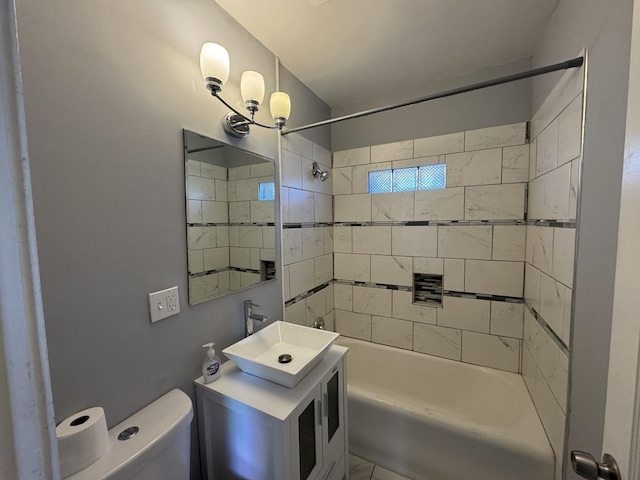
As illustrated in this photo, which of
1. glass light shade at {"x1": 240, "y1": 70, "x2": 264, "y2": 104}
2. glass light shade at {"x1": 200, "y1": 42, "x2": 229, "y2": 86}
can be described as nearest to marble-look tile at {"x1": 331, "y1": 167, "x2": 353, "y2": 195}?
glass light shade at {"x1": 240, "y1": 70, "x2": 264, "y2": 104}

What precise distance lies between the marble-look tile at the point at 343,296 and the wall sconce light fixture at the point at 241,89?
1587mm

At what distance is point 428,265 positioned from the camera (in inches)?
84.0

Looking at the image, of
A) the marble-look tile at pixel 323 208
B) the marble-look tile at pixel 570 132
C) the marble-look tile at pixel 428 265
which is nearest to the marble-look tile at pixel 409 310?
the marble-look tile at pixel 428 265

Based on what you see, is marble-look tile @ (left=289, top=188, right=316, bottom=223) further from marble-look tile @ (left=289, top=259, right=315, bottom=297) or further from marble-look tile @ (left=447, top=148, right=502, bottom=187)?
marble-look tile @ (left=447, top=148, right=502, bottom=187)

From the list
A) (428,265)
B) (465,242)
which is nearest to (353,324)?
(428,265)

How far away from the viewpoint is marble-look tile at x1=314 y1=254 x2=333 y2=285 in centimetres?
224

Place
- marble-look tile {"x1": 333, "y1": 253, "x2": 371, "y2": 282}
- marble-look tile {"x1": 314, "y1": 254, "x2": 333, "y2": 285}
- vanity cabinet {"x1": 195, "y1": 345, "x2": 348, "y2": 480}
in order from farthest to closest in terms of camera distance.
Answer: marble-look tile {"x1": 333, "y1": 253, "x2": 371, "y2": 282}, marble-look tile {"x1": 314, "y1": 254, "x2": 333, "y2": 285}, vanity cabinet {"x1": 195, "y1": 345, "x2": 348, "y2": 480}

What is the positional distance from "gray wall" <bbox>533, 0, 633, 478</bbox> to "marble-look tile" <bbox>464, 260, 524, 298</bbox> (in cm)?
83

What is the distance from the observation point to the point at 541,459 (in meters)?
1.28

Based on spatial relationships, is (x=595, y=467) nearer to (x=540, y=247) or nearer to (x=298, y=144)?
(x=540, y=247)

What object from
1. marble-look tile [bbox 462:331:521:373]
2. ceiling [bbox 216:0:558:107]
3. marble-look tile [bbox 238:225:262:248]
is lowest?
marble-look tile [bbox 462:331:521:373]

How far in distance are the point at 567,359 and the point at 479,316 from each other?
33.5 inches

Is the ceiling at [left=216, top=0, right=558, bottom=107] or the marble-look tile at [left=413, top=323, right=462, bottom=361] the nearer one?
the ceiling at [left=216, top=0, right=558, bottom=107]

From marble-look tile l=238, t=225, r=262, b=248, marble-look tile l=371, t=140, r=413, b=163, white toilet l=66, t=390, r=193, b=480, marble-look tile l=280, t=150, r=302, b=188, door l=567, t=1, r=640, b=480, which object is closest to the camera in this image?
door l=567, t=1, r=640, b=480
